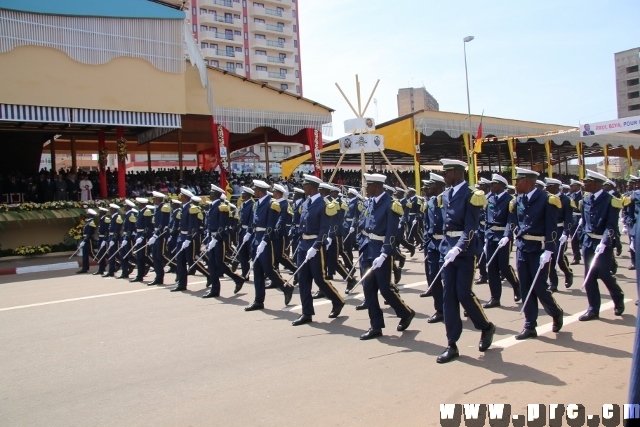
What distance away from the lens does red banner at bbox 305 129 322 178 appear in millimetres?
23878

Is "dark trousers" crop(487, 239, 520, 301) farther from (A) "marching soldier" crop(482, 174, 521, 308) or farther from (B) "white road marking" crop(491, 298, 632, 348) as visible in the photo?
(B) "white road marking" crop(491, 298, 632, 348)

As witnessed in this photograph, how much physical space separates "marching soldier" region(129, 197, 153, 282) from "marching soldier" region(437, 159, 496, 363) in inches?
320

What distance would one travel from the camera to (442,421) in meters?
4.02

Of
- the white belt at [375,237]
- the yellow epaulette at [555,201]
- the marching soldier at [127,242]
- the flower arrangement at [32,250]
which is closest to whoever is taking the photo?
the yellow epaulette at [555,201]

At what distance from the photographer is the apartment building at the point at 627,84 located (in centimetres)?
7719

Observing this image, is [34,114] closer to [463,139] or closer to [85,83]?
[85,83]

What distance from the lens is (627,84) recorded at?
78750mm

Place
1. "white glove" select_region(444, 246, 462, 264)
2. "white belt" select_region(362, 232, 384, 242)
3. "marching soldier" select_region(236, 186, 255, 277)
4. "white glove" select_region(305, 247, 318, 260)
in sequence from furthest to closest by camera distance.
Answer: "marching soldier" select_region(236, 186, 255, 277) < "white glove" select_region(305, 247, 318, 260) < "white belt" select_region(362, 232, 384, 242) < "white glove" select_region(444, 246, 462, 264)

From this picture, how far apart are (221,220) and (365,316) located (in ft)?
11.6

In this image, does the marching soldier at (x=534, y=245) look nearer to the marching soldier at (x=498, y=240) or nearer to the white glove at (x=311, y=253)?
the marching soldier at (x=498, y=240)

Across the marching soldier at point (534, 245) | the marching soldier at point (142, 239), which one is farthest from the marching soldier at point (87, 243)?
the marching soldier at point (534, 245)

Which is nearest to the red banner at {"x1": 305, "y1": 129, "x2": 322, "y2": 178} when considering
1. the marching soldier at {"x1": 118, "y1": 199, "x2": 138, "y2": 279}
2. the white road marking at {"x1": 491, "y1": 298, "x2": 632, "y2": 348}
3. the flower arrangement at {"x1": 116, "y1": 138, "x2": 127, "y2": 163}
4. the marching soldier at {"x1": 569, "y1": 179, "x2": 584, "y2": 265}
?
the flower arrangement at {"x1": 116, "y1": 138, "x2": 127, "y2": 163}

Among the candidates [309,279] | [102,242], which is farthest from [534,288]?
[102,242]

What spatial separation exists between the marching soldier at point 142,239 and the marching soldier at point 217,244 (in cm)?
269
